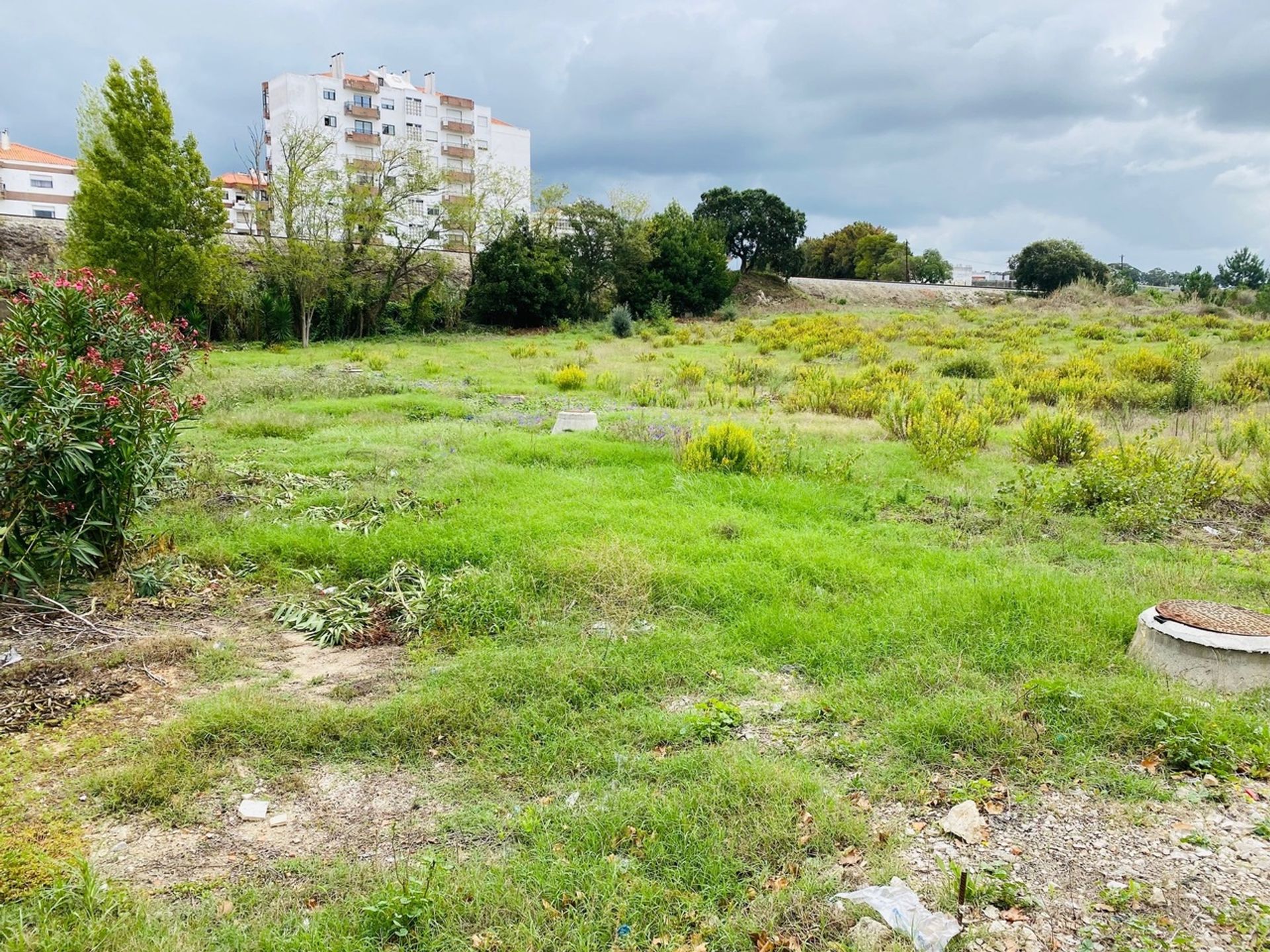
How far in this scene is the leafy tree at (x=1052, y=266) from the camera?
52.4 meters

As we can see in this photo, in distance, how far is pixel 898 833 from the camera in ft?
10.2

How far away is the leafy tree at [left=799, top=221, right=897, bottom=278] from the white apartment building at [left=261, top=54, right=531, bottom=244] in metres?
24.8

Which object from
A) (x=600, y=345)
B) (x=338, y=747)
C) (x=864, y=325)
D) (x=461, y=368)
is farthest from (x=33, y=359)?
(x=864, y=325)

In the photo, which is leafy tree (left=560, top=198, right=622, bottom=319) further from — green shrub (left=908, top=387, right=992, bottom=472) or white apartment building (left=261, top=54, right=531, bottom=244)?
green shrub (left=908, top=387, right=992, bottom=472)

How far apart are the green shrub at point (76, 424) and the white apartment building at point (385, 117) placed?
168 feet

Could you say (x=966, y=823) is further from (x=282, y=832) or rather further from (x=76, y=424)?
(x=76, y=424)

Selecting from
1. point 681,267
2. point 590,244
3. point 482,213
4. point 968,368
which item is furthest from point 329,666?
point 681,267

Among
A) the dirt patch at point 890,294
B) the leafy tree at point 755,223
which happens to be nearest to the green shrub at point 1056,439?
the dirt patch at point 890,294

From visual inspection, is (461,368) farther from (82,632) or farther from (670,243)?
(670,243)

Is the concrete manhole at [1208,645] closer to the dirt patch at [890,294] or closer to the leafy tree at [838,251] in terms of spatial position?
the dirt patch at [890,294]

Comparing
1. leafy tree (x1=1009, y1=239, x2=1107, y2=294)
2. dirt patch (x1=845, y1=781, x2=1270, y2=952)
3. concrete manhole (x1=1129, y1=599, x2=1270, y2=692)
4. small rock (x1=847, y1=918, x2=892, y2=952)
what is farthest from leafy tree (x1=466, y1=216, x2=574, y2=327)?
leafy tree (x1=1009, y1=239, x2=1107, y2=294)

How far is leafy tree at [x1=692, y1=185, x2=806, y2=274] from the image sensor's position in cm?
5116

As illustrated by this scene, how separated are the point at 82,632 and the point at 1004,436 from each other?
412 inches

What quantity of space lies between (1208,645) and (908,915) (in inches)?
97.4
